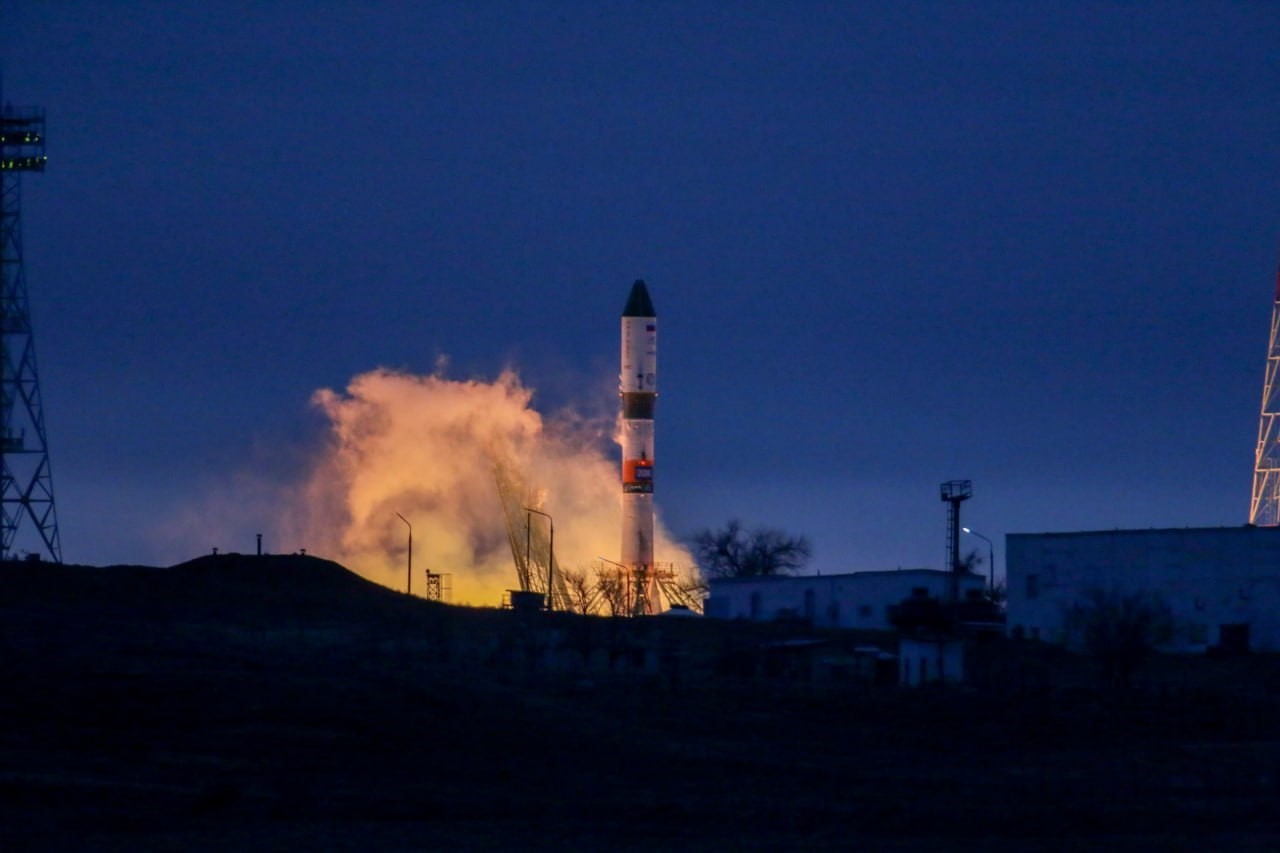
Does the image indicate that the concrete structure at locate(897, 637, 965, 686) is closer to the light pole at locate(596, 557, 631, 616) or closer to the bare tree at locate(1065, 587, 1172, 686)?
the bare tree at locate(1065, 587, 1172, 686)

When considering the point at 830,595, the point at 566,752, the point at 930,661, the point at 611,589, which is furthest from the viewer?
the point at 611,589

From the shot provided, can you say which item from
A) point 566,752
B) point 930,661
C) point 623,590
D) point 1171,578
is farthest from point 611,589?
point 566,752

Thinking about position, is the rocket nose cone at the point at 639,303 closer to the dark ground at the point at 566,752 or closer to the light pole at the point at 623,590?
the light pole at the point at 623,590

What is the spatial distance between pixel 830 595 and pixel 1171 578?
20094mm

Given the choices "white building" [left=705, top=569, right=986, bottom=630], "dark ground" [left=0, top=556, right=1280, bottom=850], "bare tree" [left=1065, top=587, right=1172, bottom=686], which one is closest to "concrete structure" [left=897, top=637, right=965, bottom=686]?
"dark ground" [left=0, top=556, right=1280, bottom=850]

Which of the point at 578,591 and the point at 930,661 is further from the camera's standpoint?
the point at 578,591

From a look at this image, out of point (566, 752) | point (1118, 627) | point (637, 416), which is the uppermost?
point (637, 416)

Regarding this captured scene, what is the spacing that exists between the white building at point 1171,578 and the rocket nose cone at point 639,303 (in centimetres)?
2433

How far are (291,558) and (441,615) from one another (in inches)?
447

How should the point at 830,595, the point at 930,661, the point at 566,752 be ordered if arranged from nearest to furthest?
the point at 566,752 < the point at 930,661 < the point at 830,595

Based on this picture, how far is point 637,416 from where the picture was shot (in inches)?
3831

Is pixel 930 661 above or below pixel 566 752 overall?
above

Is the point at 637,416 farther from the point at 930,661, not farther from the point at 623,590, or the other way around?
the point at 930,661

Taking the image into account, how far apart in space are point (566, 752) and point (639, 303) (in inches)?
2470
